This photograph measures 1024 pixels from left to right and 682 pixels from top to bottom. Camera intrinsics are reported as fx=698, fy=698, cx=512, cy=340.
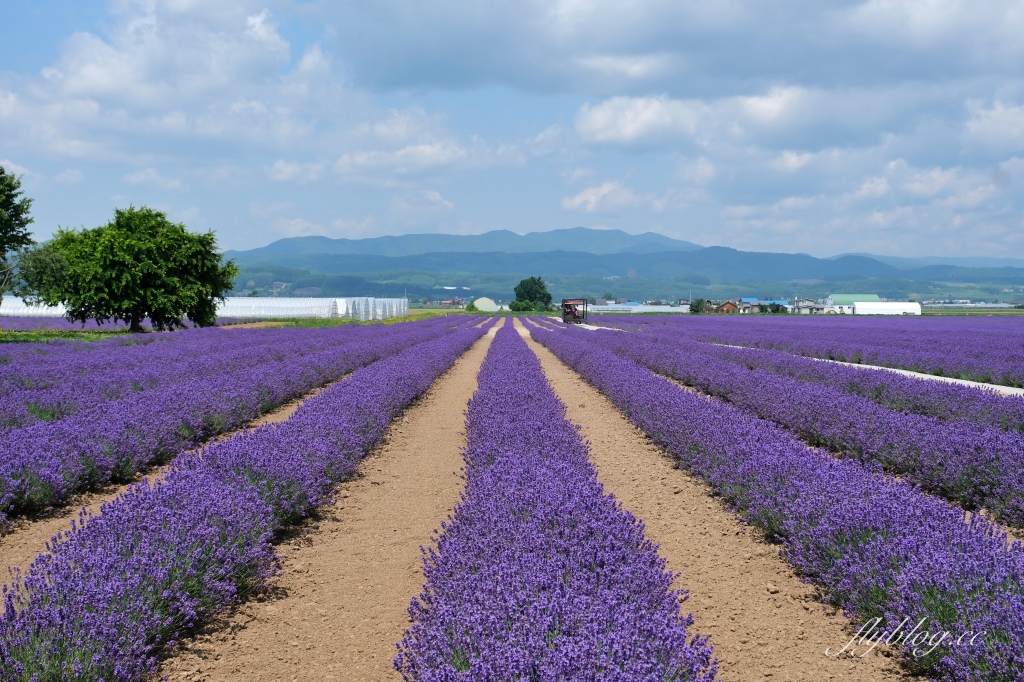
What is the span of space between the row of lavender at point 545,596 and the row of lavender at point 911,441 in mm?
3190

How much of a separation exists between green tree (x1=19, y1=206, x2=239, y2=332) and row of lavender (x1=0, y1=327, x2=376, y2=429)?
39.0ft

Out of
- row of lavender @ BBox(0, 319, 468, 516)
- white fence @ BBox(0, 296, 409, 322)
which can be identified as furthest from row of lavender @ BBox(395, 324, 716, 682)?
white fence @ BBox(0, 296, 409, 322)

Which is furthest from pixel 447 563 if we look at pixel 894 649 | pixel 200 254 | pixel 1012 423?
pixel 200 254

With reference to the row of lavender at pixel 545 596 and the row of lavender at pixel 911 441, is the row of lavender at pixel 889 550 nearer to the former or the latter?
the row of lavender at pixel 911 441

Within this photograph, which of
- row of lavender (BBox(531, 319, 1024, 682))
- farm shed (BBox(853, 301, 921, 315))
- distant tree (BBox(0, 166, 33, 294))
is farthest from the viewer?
farm shed (BBox(853, 301, 921, 315))

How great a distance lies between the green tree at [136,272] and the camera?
29.4 metres

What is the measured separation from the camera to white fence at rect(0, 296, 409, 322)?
53.0 metres

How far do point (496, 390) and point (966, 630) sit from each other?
702cm

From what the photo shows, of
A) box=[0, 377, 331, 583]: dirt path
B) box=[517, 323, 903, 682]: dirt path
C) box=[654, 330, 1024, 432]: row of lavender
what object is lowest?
box=[517, 323, 903, 682]: dirt path

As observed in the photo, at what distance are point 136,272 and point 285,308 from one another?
1093 inches

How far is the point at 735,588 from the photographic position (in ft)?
13.5

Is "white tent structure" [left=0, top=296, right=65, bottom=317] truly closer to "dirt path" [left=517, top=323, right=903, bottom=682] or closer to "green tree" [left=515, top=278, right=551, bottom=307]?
"dirt path" [left=517, top=323, right=903, bottom=682]

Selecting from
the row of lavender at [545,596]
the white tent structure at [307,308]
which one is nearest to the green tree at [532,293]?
the white tent structure at [307,308]

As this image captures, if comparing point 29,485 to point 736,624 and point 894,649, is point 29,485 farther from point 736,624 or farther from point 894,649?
point 894,649
